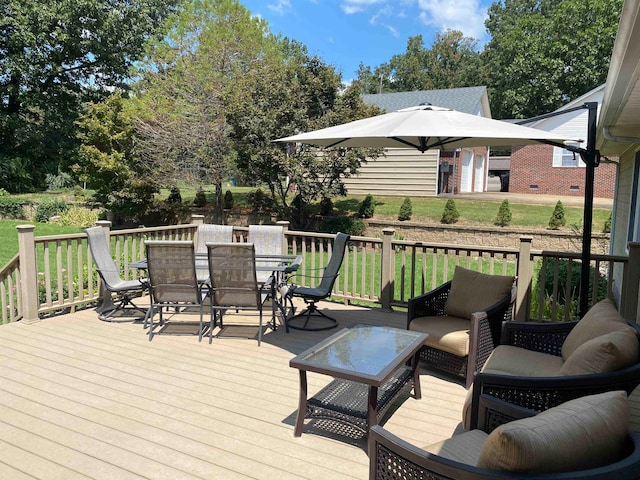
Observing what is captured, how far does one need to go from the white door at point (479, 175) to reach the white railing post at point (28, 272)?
20589mm

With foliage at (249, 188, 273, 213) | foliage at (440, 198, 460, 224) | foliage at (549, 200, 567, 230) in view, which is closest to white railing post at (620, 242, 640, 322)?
foliage at (549, 200, 567, 230)

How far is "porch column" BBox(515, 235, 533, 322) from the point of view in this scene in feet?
16.5

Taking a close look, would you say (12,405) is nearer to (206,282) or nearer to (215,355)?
(215,355)

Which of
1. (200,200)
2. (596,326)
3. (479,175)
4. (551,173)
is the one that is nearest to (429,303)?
(596,326)

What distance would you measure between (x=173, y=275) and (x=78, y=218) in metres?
14.5

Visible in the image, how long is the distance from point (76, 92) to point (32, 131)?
2.79m

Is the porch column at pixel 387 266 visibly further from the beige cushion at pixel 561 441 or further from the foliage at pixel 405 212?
the foliage at pixel 405 212

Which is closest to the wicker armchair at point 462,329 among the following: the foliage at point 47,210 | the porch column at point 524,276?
the porch column at point 524,276

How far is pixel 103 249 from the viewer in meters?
5.66

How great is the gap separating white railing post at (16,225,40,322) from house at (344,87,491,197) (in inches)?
480

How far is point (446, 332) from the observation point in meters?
3.91

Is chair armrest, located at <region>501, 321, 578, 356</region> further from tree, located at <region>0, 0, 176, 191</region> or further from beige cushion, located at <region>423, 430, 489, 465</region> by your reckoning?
tree, located at <region>0, 0, 176, 191</region>

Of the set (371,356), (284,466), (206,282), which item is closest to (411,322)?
(371,356)

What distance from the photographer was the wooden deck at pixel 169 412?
2.66 meters
